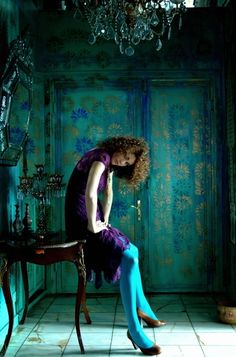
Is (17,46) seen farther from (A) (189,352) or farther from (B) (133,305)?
(A) (189,352)

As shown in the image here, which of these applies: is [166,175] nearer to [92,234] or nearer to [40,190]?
[40,190]

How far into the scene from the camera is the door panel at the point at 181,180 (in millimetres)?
5574

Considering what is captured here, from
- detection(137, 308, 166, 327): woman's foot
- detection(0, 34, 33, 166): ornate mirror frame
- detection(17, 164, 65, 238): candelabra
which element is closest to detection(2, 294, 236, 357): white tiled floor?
detection(137, 308, 166, 327): woman's foot

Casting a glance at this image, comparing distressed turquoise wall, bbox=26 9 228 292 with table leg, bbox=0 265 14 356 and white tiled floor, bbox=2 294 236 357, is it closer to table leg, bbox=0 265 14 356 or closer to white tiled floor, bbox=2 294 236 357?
white tiled floor, bbox=2 294 236 357

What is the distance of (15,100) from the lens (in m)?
4.32

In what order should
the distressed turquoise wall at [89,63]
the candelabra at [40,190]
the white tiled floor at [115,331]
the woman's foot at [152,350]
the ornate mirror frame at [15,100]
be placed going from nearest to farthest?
1. the woman's foot at [152,350]
2. the white tiled floor at [115,331]
3. the ornate mirror frame at [15,100]
4. the candelabra at [40,190]
5. the distressed turquoise wall at [89,63]

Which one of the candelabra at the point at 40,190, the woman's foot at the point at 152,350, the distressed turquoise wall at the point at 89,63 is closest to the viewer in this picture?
the woman's foot at the point at 152,350

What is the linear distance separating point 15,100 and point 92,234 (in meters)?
1.28

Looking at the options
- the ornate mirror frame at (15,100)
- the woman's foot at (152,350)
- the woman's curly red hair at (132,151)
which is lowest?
the woman's foot at (152,350)

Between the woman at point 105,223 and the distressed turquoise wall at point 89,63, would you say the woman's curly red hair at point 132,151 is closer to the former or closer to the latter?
the woman at point 105,223

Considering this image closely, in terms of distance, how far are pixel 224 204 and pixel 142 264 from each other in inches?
41.2

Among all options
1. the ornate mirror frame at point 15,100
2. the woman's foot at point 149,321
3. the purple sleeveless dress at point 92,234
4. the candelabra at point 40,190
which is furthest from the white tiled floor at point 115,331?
the ornate mirror frame at point 15,100

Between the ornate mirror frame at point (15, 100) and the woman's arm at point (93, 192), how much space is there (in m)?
0.73

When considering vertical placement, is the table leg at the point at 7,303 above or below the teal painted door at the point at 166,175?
below
